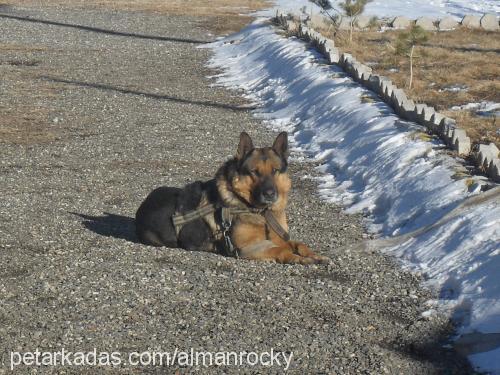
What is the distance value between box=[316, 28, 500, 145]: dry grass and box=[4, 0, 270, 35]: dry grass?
8902mm

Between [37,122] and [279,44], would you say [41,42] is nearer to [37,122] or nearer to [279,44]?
[279,44]

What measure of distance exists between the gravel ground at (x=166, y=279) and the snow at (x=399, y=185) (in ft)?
0.84

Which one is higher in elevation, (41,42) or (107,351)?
(107,351)

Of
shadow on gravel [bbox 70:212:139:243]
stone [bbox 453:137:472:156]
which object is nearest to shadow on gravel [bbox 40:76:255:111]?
stone [bbox 453:137:472:156]

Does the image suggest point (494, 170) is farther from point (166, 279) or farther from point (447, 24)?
point (447, 24)

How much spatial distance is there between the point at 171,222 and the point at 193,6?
35.0 meters

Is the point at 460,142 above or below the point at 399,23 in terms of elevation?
above

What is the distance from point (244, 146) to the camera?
8.12 metres

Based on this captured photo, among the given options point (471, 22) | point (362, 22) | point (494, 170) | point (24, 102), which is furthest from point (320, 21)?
point (494, 170)

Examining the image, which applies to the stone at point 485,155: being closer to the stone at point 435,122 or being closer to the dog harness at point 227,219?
the stone at point 435,122

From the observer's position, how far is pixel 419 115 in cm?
1215

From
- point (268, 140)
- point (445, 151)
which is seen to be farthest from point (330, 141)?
point (445, 151)

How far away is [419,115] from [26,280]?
6503 mm

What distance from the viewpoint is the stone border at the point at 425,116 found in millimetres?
9703
